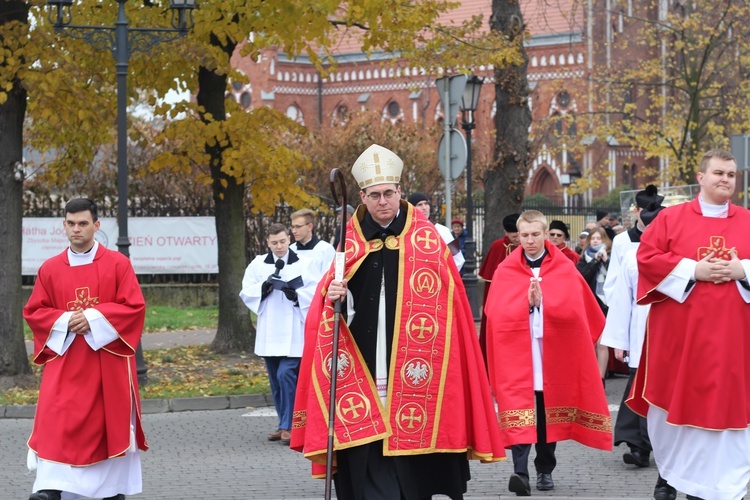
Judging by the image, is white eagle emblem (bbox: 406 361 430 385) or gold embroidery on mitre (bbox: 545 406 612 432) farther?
gold embroidery on mitre (bbox: 545 406 612 432)

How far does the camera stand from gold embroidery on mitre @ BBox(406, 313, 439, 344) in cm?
643

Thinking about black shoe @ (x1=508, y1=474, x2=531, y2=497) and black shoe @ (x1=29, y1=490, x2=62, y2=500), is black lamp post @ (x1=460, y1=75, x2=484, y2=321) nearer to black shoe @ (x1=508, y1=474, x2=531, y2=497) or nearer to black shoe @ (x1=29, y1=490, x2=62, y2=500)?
black shoe @ (x1=508, y1=474, x2=531, y2=497)

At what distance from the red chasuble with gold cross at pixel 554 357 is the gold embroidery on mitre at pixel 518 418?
0.05m

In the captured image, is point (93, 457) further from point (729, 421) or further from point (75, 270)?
point (729, 421)

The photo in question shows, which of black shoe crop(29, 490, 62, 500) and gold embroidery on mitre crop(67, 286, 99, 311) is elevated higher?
gold embroidery on mitre crop(67, 286, 99, 311)

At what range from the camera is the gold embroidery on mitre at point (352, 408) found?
6.36 metres

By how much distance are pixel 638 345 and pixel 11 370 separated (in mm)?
7680

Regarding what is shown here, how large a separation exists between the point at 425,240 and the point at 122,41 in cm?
822

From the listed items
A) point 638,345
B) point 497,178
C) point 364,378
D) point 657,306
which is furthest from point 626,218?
point 364,378

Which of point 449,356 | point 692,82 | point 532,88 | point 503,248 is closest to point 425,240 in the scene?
point 449,356

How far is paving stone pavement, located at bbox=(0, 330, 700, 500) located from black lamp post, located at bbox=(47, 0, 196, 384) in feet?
7.60

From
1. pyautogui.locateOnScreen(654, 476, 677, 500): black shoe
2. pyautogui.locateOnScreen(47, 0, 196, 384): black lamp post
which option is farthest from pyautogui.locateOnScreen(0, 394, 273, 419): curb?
pyautogui.locateOnScreen(654, 476, 677, 500): black shoe

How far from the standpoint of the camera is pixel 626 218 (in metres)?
24.1

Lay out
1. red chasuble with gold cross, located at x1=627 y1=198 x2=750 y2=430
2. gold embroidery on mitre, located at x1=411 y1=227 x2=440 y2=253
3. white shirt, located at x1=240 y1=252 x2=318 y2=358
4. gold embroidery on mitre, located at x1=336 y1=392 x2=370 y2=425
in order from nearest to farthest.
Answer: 1. gold embroidery on mitre, located at x1=336 y1=392 x2=370 y2=425
2. gold embroidery on mitre, located at x1=411 y1=227 x2=440 y2=253
3. red chasuble with gold cross, located at x1=627 y1=198 x2=750 y2=430
4. white shirt, located at x1=240 y1=252 x2=318 y2=358
